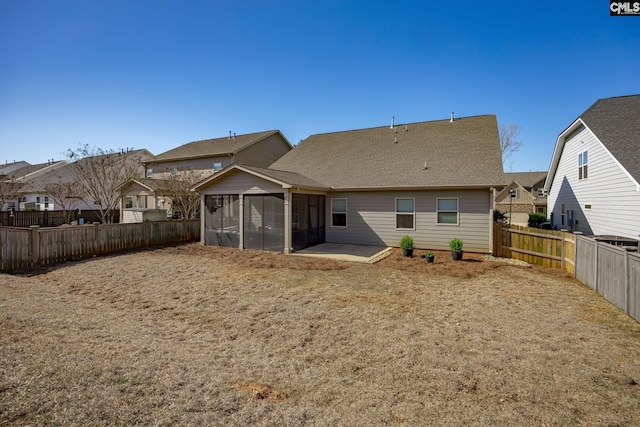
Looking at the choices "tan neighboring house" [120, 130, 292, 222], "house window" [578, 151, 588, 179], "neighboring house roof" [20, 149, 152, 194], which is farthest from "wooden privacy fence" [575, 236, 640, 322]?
"neighboring house roof" [20, 149, 152, 194]

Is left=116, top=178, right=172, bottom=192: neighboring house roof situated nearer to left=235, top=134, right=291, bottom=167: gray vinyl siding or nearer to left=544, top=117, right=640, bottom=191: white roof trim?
left=235, top=134, right=291, bottom=167: gray vinyl siding

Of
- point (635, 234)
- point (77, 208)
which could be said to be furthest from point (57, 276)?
point (77, 208)

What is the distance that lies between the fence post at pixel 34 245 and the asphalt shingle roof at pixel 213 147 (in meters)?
13.8

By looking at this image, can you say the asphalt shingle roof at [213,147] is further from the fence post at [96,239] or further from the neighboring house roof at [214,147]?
the fence post at [96,239]

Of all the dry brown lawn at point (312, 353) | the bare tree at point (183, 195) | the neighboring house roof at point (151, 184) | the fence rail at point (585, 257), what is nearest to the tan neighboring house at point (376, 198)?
the fence rail at point (585, 257)

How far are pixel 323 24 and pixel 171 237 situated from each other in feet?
40.0

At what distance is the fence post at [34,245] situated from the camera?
9586 mm

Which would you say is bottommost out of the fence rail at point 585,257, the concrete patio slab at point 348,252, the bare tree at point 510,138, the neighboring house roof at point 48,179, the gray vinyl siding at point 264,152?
the concrete patio slab at point 348,252

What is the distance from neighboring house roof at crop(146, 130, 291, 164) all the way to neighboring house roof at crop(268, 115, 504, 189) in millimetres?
6396

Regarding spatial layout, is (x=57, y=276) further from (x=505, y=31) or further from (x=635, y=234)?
(x=505, y=31)

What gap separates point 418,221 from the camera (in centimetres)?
1323

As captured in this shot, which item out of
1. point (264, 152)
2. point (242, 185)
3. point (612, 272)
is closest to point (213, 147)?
point (264, 152)

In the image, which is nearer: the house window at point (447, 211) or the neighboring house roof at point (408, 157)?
the house window at point (447, 211)

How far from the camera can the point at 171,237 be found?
587 inches
